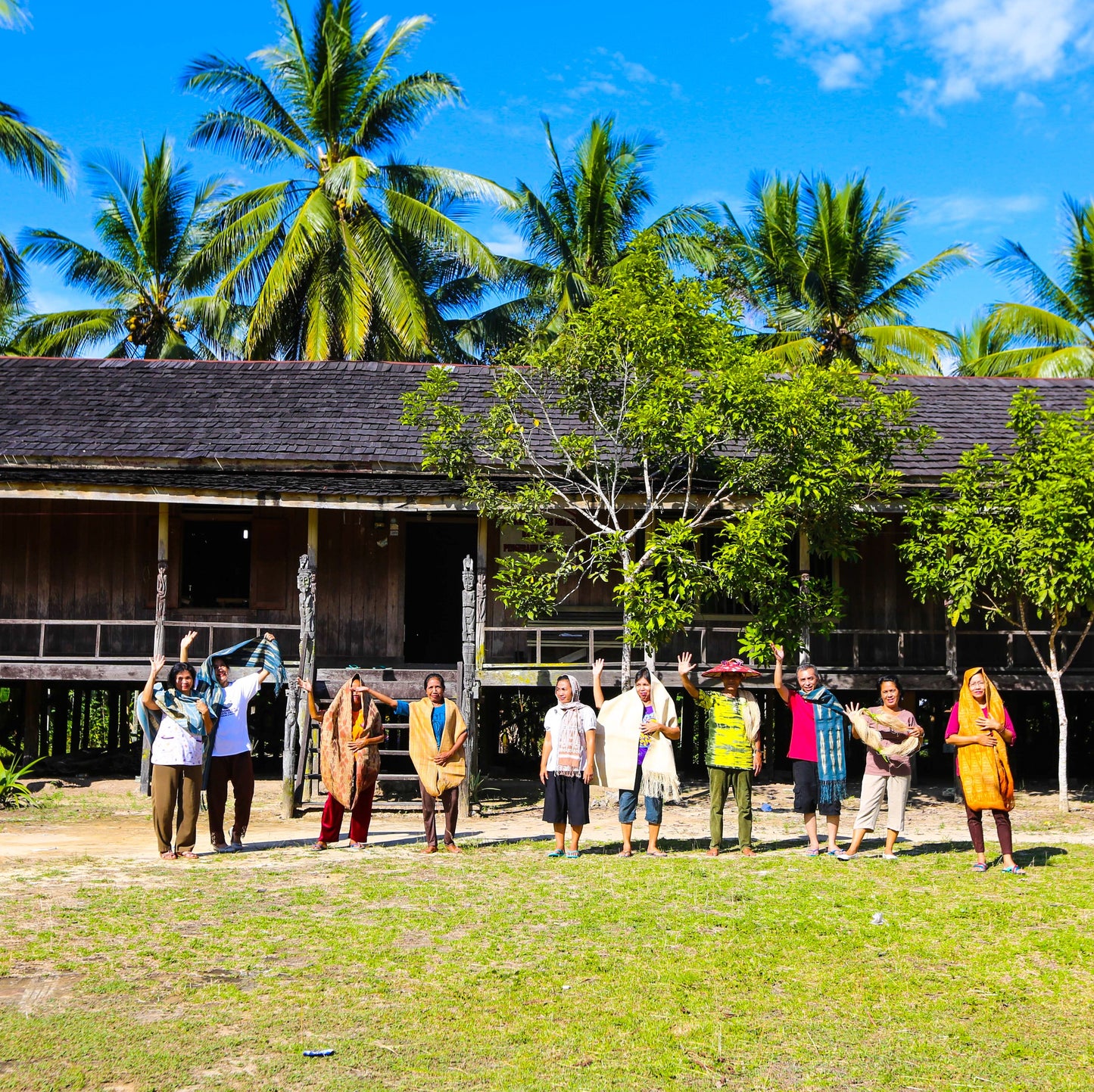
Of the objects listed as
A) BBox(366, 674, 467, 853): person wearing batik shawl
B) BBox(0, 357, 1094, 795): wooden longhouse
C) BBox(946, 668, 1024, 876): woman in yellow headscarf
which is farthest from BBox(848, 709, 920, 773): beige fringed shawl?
BBox(0, 357, 1094, 795): wooden longhouse

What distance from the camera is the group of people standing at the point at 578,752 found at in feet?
32.1

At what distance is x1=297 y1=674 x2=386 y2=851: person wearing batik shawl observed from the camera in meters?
10.2

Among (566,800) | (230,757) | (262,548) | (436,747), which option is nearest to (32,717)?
(262,548)

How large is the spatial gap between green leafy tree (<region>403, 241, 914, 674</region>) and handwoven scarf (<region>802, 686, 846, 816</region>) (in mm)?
2411

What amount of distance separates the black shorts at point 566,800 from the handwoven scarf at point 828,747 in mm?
1938

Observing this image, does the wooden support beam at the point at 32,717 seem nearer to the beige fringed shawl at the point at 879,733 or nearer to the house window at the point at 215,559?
the house window at the point at 215,559

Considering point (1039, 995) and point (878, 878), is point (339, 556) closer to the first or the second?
point (878, 878)

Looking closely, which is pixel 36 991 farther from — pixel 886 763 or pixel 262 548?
pixel 262 548

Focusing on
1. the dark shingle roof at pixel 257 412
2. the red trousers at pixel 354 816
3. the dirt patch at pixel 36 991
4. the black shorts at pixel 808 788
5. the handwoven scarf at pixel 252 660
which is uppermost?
the dark shingle roof at pixel 257 412

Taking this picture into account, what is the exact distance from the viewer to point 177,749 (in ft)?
31.9

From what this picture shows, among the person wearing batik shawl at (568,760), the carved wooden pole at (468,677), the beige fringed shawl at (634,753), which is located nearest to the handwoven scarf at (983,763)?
the beige fringed shawl at (634,753)

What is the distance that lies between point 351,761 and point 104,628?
7.15m

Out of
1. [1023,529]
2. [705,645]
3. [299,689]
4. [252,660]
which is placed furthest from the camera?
[705,645]

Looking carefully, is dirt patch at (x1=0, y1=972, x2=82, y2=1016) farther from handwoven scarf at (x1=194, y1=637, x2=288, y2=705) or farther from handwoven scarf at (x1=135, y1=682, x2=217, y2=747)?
handwoven scarf at (x1=194, y1=637, x2=288, y2=705)
